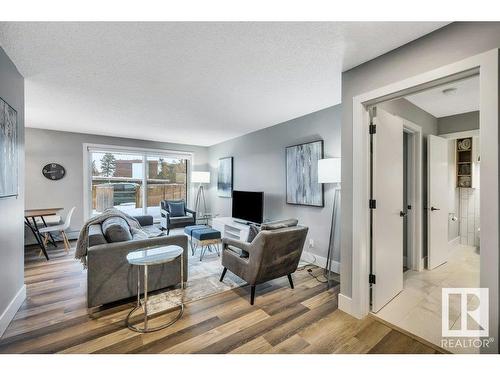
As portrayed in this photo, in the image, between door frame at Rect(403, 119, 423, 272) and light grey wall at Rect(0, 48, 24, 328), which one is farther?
door frame at Rect(403, 119, 423, 272)

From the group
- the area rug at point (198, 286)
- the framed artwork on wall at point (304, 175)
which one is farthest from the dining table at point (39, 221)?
the framed artwork on wall at point (304, 175)

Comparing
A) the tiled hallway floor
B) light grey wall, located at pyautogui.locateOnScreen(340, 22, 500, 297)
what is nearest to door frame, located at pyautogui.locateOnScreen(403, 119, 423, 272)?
the tiled hallway floor

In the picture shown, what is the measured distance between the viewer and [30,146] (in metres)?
4.41

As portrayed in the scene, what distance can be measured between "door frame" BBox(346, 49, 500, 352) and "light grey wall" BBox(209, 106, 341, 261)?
1.11m

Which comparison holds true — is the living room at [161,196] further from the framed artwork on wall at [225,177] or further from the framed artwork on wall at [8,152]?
the framed artwork on wall at [8,152]

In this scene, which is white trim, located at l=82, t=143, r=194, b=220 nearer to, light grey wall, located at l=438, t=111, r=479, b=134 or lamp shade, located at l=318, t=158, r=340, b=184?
lamp shade, located at l=318, t=158, r=340, b=184

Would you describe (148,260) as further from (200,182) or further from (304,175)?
(200,182)

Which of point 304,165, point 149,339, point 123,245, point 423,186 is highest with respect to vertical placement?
point 304,165

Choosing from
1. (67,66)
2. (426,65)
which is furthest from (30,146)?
(426,65)

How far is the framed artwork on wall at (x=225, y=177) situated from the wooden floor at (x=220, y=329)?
127 inches

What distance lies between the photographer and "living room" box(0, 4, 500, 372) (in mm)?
1618

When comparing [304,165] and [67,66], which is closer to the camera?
[67,66]
